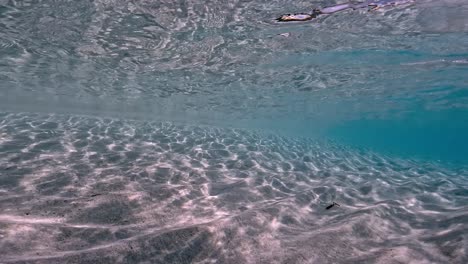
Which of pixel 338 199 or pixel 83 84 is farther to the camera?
pixel 83 84

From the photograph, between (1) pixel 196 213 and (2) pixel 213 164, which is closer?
(1) pixel 196 213

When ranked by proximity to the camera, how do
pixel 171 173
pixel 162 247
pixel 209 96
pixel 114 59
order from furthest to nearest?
pixel 209 96
pixel 114 59
pixel 171 173
pixel 162 247

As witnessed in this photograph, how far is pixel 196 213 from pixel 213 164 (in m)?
3.88

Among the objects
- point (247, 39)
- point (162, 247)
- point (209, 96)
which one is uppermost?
point (247, 39)

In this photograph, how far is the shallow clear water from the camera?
3148 mm

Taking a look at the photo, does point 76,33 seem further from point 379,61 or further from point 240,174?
point 379,61

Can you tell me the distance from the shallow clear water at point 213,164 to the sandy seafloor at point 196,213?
0.09 feet

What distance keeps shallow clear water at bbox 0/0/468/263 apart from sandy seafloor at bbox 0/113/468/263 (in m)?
0.03

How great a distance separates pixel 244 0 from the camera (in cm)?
916

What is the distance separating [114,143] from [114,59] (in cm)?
960

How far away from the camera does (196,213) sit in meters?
4.42

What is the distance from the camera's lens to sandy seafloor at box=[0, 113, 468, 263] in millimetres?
2918

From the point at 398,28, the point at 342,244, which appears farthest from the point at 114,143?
the point at 398,28

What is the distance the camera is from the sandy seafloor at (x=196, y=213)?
2918 millimetres
